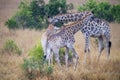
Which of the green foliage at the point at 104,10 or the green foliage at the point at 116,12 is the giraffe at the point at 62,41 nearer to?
the green foliage at the point at 104,10

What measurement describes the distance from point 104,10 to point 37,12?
302 cm

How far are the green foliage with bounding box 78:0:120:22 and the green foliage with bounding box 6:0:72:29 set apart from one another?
3.23 ft

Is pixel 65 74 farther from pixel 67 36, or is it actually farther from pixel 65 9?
pixel 65 9

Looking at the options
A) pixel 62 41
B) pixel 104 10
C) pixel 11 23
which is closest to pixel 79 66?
pixel 62 41

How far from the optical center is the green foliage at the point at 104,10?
16500 mm

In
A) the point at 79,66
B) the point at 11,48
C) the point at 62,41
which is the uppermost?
the point at 62,41

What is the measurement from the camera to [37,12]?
16.5 metres

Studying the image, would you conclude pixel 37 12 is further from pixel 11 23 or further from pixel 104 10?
pixel 104 10

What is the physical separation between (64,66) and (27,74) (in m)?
1.30

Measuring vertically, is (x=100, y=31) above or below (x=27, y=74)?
above

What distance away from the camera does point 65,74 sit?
9203mm

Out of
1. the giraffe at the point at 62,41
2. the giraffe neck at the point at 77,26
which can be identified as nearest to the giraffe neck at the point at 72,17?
the giraffe neck at the point at 77,26

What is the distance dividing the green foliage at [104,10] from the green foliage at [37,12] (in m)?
0.98

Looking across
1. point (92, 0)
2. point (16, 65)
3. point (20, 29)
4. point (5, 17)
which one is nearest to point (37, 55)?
point (16, 65)
